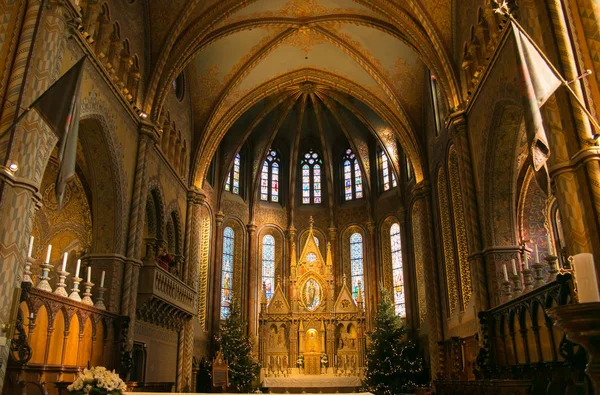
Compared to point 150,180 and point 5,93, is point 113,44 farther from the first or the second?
point 5,93

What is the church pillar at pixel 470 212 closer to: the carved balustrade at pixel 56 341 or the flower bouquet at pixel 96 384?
the carved balustrade at pixel 56 341

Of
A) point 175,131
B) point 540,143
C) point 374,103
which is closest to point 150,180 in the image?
point 175,131

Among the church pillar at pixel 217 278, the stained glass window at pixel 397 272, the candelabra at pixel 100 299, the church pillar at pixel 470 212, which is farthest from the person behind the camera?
the stained glass window at pixel 397 272

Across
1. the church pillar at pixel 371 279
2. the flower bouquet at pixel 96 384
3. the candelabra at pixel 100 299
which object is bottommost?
the flower bouquet at pixel 96 384

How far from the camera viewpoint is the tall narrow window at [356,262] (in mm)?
27094

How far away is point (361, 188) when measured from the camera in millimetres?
28828

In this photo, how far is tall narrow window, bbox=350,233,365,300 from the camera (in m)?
27.1

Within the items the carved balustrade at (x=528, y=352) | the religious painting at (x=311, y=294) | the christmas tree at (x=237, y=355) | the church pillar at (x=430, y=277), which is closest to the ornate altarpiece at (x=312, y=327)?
the religious painting at (x=311, y=294)

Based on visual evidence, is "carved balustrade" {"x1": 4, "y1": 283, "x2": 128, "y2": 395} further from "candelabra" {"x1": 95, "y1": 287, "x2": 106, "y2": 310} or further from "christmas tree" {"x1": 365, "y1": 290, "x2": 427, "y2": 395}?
"christmas tree" {"x1": 365, "y1": 290, "x2": 427, "y2": 395}

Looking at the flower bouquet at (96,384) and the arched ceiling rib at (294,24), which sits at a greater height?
the arched ceiling rib at (294,24)

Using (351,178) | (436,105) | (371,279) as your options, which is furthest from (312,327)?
(436,105)

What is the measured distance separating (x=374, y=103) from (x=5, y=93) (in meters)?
16.5

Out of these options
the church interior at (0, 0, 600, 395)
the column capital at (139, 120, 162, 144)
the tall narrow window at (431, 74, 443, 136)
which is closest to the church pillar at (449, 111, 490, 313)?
the church interior at (0, 0, 600, 395)

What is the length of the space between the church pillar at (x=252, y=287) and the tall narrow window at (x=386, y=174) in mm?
6984
